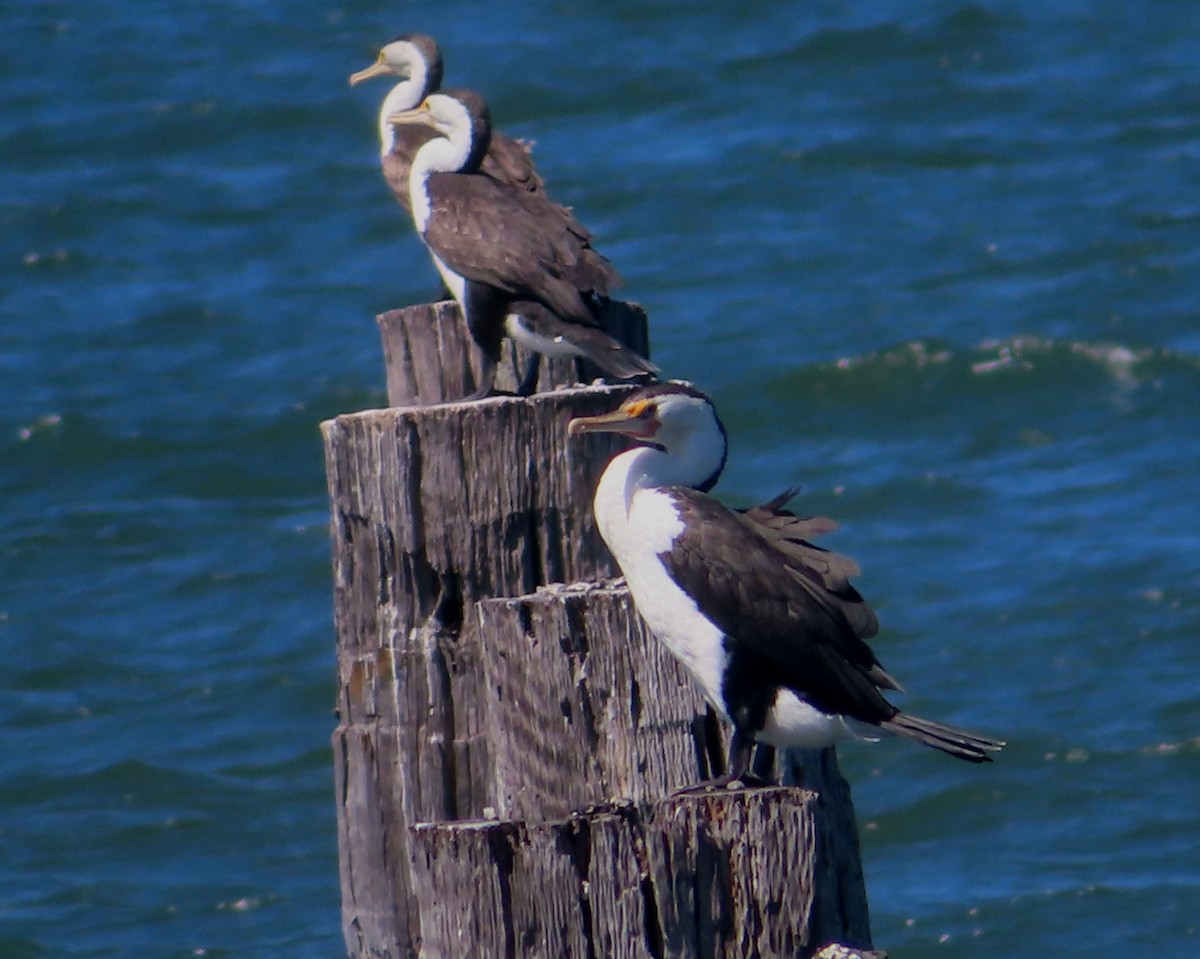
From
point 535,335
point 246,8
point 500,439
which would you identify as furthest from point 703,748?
point 246,8

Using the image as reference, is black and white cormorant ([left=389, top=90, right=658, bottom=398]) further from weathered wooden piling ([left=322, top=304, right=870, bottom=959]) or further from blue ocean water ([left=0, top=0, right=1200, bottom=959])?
blue ocean water ([left=0, top=0, right=1200, bottom=959])

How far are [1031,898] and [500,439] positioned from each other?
427cm

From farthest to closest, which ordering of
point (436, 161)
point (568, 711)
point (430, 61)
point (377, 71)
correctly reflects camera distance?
1. point (377, 71)
2. point (430, 61)
3. point (436, 161)
4. point (568, 711)

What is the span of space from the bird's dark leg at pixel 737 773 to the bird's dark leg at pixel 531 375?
5.88 ft

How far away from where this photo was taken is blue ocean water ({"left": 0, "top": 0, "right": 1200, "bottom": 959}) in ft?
28.6

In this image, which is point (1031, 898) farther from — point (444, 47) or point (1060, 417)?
point (444, 47)

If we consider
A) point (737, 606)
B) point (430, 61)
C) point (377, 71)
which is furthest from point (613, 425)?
point (377, 71)

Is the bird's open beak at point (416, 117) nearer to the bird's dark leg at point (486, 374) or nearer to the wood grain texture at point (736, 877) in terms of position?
the bird's dark leg at point (486, 374)

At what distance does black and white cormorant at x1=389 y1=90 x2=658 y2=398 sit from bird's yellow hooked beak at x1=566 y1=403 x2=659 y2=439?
1.07 metres

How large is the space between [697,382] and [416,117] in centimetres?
530

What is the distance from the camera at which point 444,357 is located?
582 cm

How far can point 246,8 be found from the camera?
57.5 feet

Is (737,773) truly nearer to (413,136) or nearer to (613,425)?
(613,425)

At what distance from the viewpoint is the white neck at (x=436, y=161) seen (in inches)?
258
